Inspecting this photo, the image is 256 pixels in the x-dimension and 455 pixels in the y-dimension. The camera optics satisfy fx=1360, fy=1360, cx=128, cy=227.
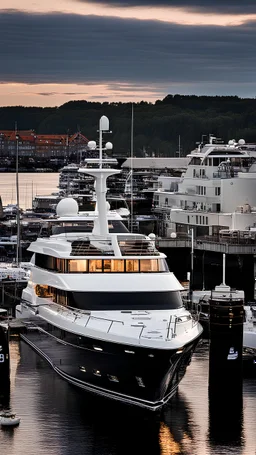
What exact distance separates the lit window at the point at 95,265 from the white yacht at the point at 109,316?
31 millimetres

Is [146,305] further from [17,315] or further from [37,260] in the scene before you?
[17,315]

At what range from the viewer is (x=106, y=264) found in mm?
42125

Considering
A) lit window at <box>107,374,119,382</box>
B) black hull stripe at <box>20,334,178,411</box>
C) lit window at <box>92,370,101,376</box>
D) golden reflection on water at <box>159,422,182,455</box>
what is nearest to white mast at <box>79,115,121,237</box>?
black hull stripe at <box>20,334,178,411</box>

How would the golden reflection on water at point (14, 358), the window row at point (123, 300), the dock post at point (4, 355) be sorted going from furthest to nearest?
1. the golden reflection on water at point (14, 358)
2. the window row at point (123, 300)
3. the dock post at point (4, 355)

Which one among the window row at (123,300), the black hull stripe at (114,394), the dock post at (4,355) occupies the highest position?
the window row at (123,300)

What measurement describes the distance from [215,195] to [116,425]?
38.2 metres

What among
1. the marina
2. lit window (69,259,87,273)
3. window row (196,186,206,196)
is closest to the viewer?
the marina

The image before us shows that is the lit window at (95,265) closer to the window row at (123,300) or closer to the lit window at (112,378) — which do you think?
the window row at (123,300)

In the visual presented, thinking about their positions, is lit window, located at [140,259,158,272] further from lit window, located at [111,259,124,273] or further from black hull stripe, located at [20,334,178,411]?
black hull stripe, located at [20,334,178,411]

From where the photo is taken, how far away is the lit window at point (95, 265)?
42.1 meters

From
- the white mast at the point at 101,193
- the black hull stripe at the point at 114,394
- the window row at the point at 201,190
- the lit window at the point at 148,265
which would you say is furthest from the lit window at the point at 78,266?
the window row at the point at 201,190

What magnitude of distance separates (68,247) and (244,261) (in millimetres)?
21656

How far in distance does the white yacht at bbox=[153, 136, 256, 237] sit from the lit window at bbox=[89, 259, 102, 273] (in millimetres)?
27605

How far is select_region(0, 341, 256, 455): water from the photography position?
35344mm
